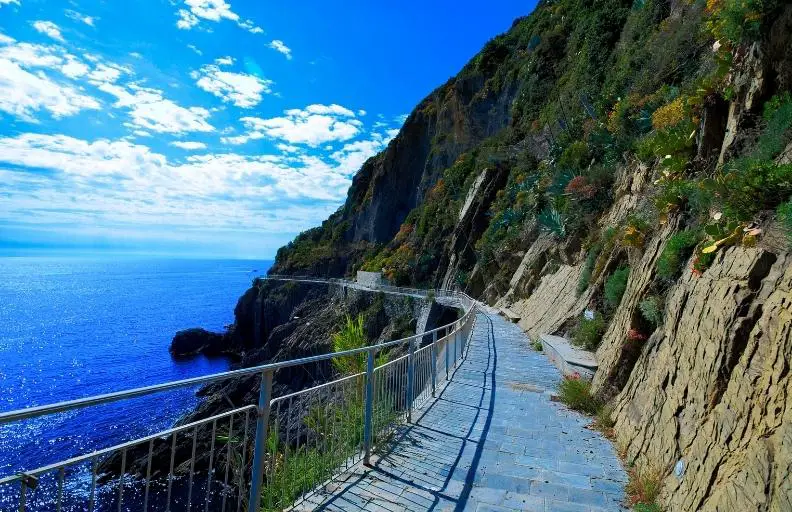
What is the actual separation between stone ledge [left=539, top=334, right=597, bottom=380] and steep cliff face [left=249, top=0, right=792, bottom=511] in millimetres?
374

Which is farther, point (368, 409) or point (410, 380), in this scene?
point (410, 380)

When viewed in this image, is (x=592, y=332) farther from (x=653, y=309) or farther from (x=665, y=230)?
(x=653, y=309)

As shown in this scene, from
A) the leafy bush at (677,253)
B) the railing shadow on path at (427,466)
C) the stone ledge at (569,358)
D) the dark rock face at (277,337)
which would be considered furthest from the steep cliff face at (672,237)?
the dark rock face at (277,337)

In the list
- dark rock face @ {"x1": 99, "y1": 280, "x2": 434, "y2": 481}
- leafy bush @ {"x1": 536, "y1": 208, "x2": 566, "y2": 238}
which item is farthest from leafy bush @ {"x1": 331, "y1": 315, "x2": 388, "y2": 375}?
leafy bush @ {"x1": 536, "y1": 208, "x2": 566, "y2": 238}

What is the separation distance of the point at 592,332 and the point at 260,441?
8.17 meters

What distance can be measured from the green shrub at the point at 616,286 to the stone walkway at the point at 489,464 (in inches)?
104

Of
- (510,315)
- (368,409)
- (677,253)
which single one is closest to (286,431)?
(368,409)

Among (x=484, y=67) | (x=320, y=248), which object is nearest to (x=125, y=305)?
(x=320, y=248)

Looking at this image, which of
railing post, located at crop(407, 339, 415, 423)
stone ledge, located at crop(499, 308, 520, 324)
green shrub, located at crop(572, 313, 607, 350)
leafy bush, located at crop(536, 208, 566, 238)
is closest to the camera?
railing post, located at crop(407, 339, 415, 423)

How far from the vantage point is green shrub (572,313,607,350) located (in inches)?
394

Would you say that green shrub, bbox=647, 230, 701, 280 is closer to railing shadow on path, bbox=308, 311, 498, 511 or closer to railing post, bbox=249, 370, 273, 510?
railing shadow on path, bbox=308, 311, 498, 511

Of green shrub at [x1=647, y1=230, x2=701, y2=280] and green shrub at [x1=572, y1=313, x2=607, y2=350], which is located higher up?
green shrub at [x1=647, y1=230, x2=701, y2=280]

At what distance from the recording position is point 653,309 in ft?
21.2

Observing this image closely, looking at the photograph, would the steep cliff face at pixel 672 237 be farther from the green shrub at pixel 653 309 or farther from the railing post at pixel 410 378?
the railing post at pixel 410 378
